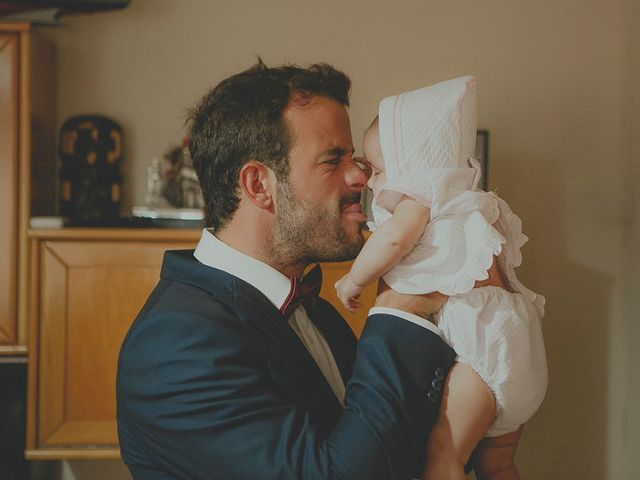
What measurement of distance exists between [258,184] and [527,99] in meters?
1.67

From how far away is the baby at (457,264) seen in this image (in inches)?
44.9

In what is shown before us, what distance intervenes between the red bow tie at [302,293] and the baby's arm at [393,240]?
0.11 m

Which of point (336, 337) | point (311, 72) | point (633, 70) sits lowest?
point (336, 337)

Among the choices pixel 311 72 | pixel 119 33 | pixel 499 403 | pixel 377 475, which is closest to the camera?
pixel 377 475

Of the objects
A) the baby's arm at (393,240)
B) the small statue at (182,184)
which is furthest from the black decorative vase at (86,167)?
the baby's arm at (393,240)

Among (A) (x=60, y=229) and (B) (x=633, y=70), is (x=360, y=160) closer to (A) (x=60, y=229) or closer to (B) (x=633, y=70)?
(A) (x=60, y=229)

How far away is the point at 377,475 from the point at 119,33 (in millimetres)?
2123

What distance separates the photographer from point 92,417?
2.00 meters

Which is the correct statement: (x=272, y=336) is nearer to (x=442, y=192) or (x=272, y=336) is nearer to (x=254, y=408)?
(x=254, y=408)

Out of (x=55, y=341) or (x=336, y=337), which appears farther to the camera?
(x=55, y=341)

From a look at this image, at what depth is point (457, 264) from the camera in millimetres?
1183

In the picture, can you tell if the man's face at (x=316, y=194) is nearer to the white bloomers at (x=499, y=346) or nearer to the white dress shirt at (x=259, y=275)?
the white dress shirt at (x=259, y=275)

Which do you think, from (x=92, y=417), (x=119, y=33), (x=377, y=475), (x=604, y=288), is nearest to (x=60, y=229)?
(x=92, y=417)

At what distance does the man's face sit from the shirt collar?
0.21ft
